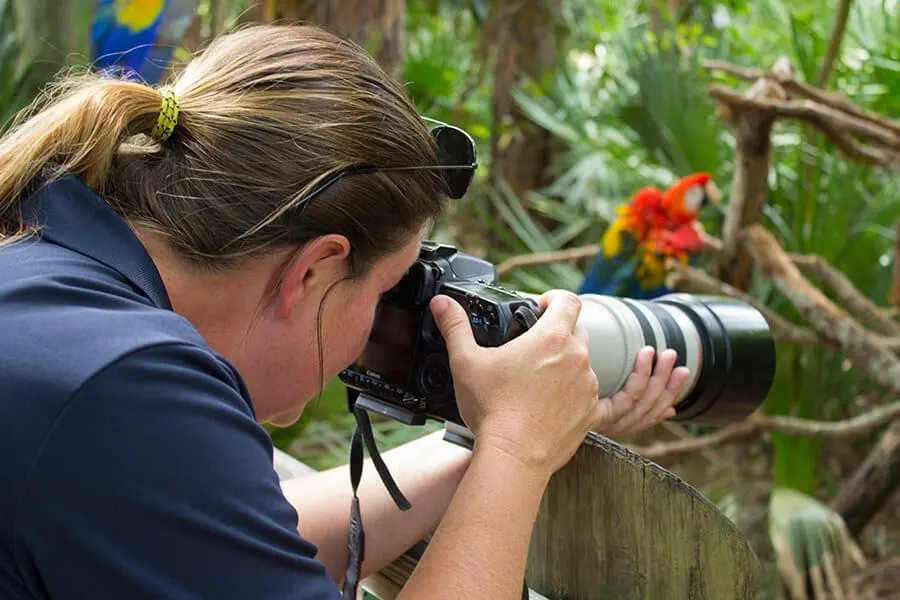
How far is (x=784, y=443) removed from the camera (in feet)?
7.26

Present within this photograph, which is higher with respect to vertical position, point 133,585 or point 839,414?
point 133,585

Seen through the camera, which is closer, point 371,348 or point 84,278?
point 84,278

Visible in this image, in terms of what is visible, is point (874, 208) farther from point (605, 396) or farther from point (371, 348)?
point (371, 348)

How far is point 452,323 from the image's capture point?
0.80 meters

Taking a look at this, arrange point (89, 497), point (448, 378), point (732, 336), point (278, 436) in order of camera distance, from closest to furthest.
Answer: point (89, 497)
point (448, 378)
point (732, 336)
point (278, 436)

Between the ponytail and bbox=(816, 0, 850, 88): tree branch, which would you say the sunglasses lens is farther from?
bbox=(816, 0, 850, 88): tree branch

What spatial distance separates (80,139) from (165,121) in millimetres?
58

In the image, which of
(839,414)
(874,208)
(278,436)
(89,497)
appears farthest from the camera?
(839,414)

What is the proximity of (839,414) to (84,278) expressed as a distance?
213cm

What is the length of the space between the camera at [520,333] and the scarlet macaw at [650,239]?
1.21m

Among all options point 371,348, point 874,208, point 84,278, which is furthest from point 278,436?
point 874,208

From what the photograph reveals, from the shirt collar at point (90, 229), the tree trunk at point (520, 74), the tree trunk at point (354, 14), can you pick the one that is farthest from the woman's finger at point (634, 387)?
the tree trunk at point (520, 74)

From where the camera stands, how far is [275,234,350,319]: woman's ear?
0.70 meters

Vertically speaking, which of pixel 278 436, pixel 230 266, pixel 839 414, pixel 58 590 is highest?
pixel 230 266
